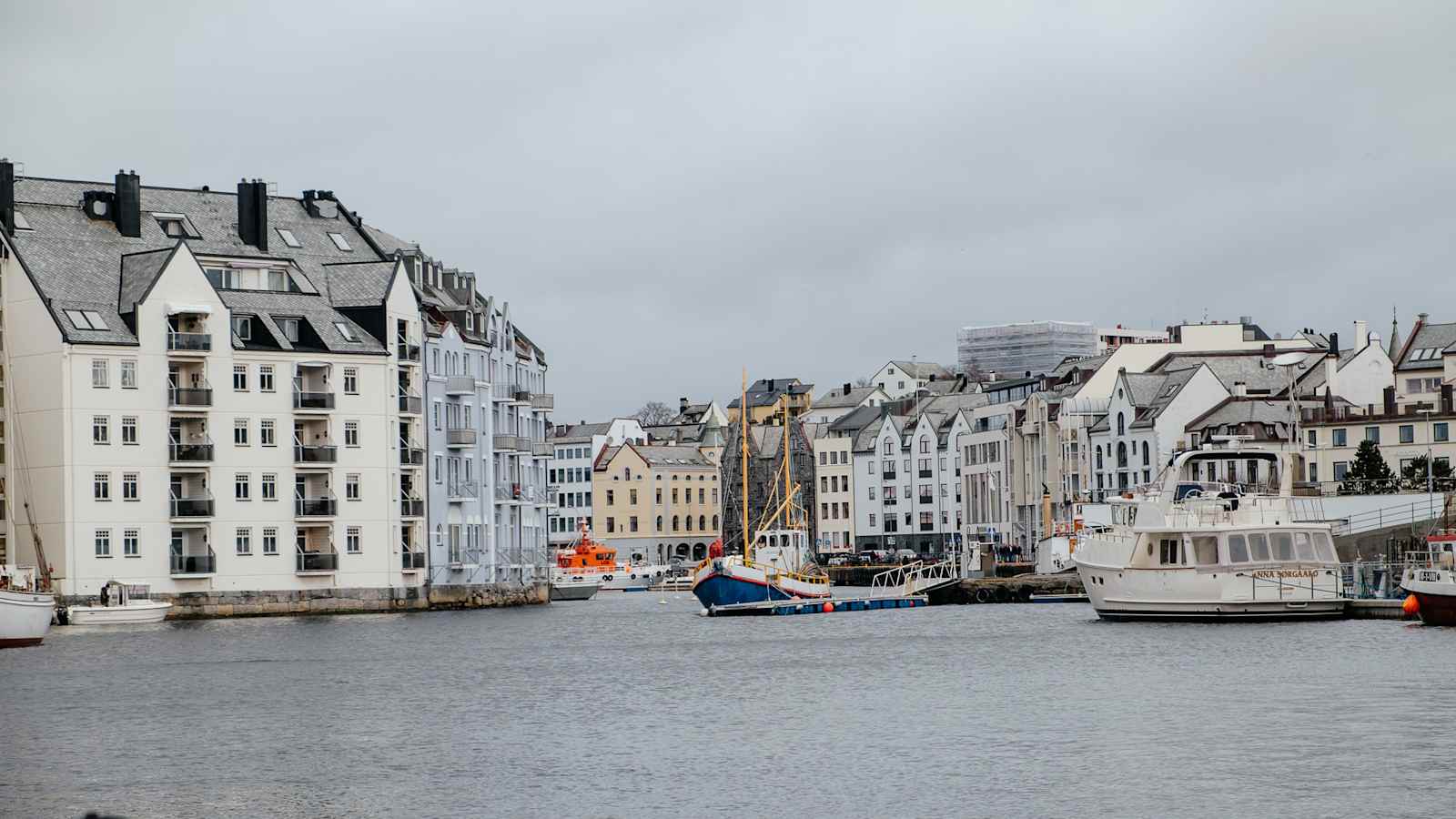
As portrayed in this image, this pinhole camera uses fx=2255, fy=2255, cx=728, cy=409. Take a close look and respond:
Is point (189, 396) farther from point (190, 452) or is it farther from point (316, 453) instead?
point (316, 453)

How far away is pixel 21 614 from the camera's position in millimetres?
81938

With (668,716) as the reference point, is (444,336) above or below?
above

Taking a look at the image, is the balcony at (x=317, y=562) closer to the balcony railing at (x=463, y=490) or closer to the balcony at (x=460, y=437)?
the balcony railing at (x=463, y=490)

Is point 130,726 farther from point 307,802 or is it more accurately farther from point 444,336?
point 444,336

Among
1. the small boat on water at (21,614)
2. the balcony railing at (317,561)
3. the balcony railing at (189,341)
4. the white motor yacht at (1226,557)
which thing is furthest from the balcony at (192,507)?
the white motor yacht at (1226,557)

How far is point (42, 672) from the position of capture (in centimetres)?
7169

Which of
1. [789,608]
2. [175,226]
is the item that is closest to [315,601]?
[175,226]

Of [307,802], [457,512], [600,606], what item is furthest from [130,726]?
[600,606]

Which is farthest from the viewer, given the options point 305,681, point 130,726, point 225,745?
point 305,681

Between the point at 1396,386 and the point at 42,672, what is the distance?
9099 cm

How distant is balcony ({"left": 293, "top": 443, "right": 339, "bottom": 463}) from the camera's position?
107 metres

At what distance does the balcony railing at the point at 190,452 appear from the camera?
102 metres

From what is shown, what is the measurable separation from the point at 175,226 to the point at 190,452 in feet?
47.6

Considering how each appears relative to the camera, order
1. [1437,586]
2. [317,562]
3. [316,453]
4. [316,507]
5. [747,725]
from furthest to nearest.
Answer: [316,453] → [316,507] → [317,562] → [1437,586] → [747,725]
